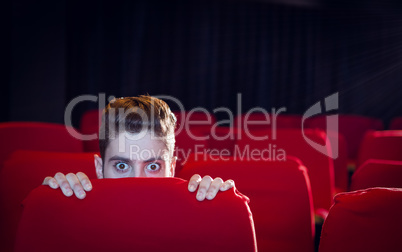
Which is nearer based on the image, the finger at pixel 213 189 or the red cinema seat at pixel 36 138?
the finger at pixel 213 189

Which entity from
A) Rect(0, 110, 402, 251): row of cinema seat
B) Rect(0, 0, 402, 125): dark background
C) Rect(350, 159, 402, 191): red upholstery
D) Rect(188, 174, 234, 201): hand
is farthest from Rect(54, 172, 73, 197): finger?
Rect(0, 0, 402, 125): dark background

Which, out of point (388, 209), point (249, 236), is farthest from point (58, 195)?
point (388, 209)

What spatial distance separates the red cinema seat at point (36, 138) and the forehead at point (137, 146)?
0.81m

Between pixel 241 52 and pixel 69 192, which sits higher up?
pixel 241 52

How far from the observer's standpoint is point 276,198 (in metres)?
1.26

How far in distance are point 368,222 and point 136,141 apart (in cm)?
76

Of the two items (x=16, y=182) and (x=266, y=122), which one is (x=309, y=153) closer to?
(x=16, y=182)

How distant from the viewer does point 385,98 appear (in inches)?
268

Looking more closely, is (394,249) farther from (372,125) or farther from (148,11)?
(148,11)

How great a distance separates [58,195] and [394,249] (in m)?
0.72

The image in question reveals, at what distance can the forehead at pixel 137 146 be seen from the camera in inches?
48.1

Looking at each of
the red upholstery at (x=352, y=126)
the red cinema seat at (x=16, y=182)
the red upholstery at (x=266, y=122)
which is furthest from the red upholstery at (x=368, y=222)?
the red upholstery at (x=352, y=126)

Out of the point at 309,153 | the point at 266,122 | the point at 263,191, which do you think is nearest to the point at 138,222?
the point at 263,191

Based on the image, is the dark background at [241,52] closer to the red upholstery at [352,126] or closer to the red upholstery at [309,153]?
the red upholstery at [352,126]
